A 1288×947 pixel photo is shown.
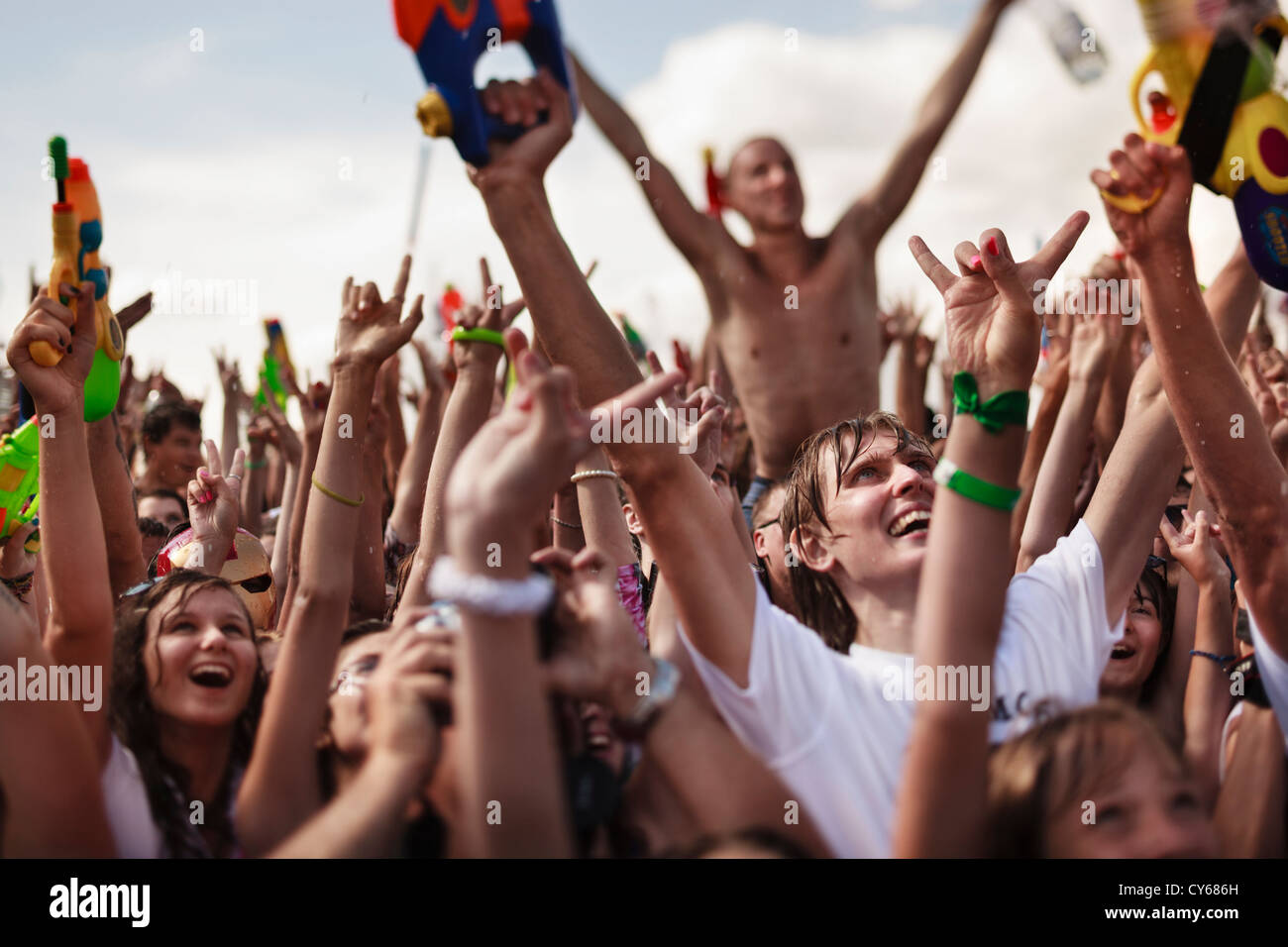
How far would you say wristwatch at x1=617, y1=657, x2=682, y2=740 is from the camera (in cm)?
151

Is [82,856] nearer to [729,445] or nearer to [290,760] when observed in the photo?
[290,760]

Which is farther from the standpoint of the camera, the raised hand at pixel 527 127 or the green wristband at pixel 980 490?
the raised hand at pixel 527 127

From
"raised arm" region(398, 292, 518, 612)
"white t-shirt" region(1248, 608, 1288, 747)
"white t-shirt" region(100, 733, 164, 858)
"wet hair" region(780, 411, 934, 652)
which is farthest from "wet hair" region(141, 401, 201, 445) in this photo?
"white t-shirt" region(1248, 608, 1288, 747)

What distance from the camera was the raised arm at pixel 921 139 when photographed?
4.80 m

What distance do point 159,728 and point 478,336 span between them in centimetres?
140

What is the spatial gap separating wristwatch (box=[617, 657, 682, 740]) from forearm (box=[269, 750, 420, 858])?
0.95 feet

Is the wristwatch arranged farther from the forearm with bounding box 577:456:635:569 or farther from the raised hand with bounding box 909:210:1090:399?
the forearm with bounding box 577:456:635:569

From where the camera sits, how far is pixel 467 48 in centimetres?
165

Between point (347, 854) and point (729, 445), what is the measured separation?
3416mm

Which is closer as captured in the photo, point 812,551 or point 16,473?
point 812,551

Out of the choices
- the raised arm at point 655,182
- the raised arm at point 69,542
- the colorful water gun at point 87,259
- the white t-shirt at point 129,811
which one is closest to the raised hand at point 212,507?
the colorful water gun at point 87,259

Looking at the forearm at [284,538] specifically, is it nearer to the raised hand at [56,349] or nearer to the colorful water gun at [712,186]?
the raised hand at [56,349]

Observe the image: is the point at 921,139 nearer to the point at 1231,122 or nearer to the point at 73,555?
the point at 1231,122

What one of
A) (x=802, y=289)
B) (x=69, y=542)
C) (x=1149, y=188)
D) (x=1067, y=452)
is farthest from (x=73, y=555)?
(x=802, y=289)
